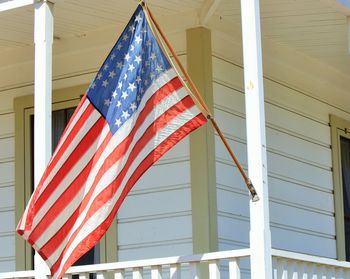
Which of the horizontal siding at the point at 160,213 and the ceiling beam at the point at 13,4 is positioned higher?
the ceiling beam at the point at 13,4

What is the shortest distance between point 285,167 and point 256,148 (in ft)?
11.2

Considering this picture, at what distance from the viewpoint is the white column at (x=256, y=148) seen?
23.1 feet

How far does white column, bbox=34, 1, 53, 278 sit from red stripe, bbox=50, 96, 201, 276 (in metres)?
1.23

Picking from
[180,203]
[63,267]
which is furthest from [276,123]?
[63,267]

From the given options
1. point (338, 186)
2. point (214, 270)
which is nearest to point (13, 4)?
point (214, 270)

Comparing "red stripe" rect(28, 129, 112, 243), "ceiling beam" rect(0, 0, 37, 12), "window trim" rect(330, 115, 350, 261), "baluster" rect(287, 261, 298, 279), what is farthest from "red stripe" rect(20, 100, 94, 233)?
"window trim" rect(330, 115, 350, 261)

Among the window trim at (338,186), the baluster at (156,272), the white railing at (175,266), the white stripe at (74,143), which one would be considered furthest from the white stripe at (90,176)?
the window trim at (338,186)

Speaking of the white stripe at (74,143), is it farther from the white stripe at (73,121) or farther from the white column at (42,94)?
the white column at (42,94)

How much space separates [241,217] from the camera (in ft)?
31.1

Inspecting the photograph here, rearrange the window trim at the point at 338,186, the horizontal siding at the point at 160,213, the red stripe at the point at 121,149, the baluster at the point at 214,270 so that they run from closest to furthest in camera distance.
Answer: the red stripe at the point at 121,149 < the baluster at the point at 214,270 < the horizontal siding at the point at 160,213 < the window trim at the point at 338,186

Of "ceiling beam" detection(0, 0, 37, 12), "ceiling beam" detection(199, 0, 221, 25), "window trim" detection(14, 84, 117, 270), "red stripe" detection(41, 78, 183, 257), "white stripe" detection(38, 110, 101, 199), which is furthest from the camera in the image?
"window trim" detection(14, 84, 117, 270)

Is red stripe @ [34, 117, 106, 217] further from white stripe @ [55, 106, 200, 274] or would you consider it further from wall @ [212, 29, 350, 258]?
wall @ [212, 29, 350, 258]

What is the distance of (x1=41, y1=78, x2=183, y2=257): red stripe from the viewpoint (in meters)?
7.02

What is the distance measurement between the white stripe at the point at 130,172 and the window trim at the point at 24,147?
318 centimetres
